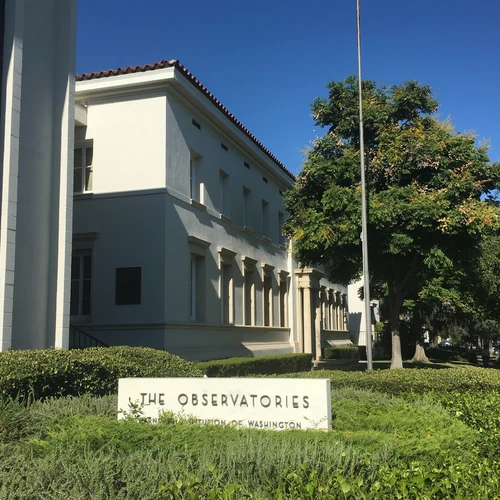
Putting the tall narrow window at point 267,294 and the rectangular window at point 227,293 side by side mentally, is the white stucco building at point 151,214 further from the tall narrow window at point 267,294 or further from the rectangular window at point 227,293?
the tall narrow window at point 267,294

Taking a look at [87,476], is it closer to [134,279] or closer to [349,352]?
[134,279]

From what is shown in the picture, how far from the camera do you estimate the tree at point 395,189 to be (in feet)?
57.9

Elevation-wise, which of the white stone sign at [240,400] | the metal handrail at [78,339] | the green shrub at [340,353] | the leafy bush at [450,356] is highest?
the metal handrail at [78,339]

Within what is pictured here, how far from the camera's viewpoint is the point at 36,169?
11828mm

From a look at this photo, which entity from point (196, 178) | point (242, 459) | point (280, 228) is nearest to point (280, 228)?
point (280, 228)

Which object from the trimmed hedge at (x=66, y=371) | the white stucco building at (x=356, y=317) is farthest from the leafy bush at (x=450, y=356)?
the trimmed hedge at (x=66, y=371)

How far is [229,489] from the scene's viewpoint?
13.3 ft

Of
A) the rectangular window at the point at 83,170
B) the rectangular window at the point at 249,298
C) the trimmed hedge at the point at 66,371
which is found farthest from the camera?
the rectangular window at the point at 249,298

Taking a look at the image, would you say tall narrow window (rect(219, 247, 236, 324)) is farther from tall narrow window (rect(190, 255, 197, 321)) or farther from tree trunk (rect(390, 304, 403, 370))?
tree trunk (rect(390, 304, 403, 370))

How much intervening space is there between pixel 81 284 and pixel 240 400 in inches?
478

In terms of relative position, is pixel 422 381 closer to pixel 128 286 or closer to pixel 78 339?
pixel 128 286

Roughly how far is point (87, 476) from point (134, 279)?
12880 mm

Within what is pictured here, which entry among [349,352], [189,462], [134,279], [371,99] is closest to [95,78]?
[134,279]

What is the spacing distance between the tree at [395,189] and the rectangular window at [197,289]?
3.42 m
